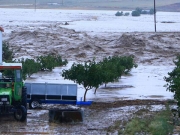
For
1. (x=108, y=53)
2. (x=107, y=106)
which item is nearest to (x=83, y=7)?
(x=108, y=53)

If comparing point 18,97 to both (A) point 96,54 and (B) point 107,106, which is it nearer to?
(B) point 107,106

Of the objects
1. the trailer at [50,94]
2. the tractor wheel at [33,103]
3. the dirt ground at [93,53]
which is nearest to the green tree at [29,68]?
the dirt ground at [93,53]

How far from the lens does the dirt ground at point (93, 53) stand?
19125mm

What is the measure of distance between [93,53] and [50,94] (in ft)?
86.7

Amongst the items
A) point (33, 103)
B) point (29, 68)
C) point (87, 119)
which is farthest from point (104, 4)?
point (87, 119)

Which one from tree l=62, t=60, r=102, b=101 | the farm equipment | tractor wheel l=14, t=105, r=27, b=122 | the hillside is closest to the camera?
the farm equipment

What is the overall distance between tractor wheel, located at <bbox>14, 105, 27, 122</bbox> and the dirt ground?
18 cm

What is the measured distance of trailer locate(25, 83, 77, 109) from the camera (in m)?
23.1

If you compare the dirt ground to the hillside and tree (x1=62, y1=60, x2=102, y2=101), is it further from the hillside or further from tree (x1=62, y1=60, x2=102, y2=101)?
the hillside

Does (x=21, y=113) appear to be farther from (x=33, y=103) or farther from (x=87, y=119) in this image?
(x=33, y=103)

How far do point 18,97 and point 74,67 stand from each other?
6641 mm

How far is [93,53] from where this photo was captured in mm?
49562

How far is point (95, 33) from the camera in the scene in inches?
2501

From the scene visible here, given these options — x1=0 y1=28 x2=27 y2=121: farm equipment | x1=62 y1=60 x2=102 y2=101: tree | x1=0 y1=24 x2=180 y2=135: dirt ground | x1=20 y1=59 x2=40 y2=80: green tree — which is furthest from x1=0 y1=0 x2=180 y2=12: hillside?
x1=0 y1=28 x2=27 y2=121: farm equipment
